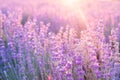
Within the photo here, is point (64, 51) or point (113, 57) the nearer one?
point (113, 57)

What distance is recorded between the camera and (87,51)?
10.6 ft

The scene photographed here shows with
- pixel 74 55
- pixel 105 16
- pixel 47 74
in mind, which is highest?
pixel 105 16

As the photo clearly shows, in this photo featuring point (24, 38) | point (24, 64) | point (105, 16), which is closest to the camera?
point (24, 64)

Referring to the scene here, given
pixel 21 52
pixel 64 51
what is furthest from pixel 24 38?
pixel 64 51

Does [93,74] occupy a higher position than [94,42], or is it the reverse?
[94,42]

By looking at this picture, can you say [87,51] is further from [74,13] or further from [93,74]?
[74,13]

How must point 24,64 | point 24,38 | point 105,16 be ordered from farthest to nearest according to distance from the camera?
point 105,16 < point 24,38 < point 24,64

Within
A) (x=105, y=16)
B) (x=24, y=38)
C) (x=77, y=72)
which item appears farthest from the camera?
(x=105, y=16)

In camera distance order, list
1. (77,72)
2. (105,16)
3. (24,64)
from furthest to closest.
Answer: (105,16) → (24,64) → (77,72)

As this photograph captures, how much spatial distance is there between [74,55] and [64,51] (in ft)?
1.12

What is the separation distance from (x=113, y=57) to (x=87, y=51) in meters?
0.26

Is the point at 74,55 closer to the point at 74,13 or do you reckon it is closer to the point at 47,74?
the point at 47,74

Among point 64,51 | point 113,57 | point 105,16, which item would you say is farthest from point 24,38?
point 105,16

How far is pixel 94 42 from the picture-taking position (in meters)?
3.53
